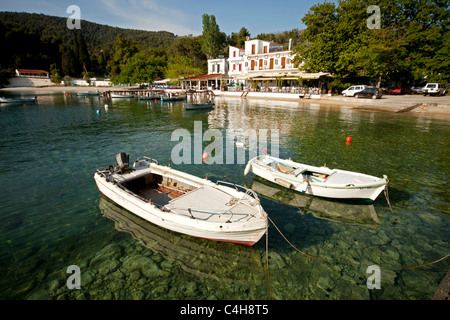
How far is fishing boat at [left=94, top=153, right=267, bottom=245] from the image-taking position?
7223 mm

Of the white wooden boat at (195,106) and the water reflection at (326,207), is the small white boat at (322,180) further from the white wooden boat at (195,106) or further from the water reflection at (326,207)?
the white wooden boat at (195,106)

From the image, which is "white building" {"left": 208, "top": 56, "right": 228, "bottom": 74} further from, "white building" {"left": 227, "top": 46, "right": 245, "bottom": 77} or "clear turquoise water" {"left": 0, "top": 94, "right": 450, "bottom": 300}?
"clear turquoise water" {"left": 0, "top": 94, "right": 450, "bottom": 300}

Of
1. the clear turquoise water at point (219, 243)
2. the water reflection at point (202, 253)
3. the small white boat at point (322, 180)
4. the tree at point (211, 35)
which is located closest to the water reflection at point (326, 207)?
the clear turquoise water at point (219, 243)

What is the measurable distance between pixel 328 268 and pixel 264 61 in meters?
61.8

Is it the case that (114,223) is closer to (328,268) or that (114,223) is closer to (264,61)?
(328,268)

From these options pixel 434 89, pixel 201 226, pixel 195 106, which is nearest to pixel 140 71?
pixel 195 106

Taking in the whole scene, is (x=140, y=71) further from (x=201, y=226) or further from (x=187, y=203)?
(x=201, y=226)

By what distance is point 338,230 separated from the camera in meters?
8.77

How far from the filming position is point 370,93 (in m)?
41.4

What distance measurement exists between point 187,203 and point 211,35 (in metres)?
93.0

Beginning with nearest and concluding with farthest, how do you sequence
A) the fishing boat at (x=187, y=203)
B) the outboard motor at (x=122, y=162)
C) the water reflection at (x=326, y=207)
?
the fishing boat at (x=187, y=203) → the water reflection at (x=326, y=207) → the outboard motor at (x=122, y=162)

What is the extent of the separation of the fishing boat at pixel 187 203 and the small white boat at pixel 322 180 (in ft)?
10.1

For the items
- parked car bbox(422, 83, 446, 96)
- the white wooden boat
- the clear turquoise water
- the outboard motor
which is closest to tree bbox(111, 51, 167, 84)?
the white wooden boat

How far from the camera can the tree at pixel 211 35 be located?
285 feet
